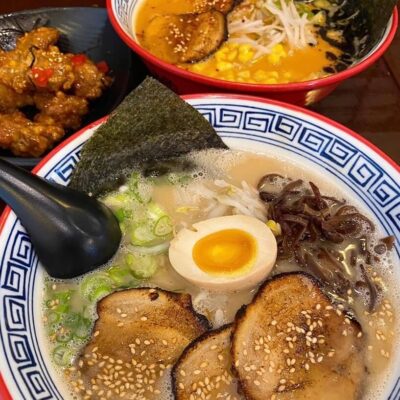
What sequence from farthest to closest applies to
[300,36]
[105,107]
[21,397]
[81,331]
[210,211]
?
[300,36] → [105,107] → [210,211] → [81,331] → [21,397]

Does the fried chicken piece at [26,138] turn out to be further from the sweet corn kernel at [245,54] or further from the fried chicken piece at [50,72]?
the sweet corn kernel at [245,54]

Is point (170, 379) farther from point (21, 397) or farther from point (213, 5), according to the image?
point (213, 5)

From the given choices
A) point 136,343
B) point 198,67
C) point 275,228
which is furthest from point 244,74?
point 136,343

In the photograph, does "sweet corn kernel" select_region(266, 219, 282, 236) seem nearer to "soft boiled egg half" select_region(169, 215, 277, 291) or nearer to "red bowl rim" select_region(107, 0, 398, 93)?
"soft boiled egg half" select_region(169, 215, 277, 291)

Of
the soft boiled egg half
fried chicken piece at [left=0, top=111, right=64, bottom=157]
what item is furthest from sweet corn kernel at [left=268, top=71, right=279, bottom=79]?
fried chicken piece at [left=0, top=111, right=64, bottom=157]

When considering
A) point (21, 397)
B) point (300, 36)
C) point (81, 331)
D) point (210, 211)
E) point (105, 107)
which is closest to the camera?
point (21, 397)

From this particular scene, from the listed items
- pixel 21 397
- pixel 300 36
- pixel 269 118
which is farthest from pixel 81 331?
pixel 300 36

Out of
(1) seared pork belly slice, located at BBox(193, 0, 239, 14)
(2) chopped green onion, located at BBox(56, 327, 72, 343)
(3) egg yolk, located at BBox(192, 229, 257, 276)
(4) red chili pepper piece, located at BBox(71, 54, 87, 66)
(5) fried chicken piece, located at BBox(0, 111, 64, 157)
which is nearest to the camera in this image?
(2) chopped green onion, located at BBox(56, 327, 72, 343)
